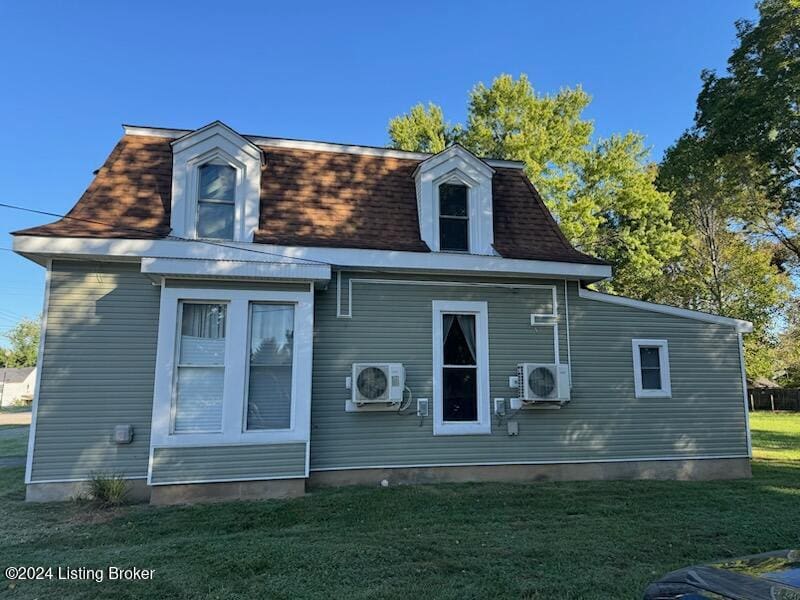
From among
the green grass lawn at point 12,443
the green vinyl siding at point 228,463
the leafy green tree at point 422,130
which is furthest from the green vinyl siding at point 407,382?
the leafy green tree at point 422,130

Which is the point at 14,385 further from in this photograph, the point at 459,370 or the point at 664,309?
the point at 664,309

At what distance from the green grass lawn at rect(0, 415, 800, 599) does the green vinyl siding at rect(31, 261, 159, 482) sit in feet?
2.06

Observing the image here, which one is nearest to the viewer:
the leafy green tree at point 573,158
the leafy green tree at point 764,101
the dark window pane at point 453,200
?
the dark window pane at point 453,200

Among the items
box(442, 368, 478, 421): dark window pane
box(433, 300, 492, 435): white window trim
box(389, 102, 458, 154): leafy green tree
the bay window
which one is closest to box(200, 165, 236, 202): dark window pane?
the bay window

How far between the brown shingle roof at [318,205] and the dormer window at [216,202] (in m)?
0.45

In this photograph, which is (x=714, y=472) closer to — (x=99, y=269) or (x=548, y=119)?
(x=99, y=269)

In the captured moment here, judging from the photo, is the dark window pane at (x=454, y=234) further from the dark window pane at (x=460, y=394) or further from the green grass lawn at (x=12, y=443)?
the green grass lawn at (x=12, y=443)

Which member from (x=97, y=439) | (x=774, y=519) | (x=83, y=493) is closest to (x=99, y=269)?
(x=97, y=439)

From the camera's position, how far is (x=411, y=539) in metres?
4.86

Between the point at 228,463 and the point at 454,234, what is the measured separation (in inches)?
186

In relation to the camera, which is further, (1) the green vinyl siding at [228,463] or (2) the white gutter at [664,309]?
(2) the white gutter at [664,309]

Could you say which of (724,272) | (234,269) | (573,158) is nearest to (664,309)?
(234,269)

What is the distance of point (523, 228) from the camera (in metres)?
8.61

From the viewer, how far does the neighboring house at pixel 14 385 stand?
51.8 metres
